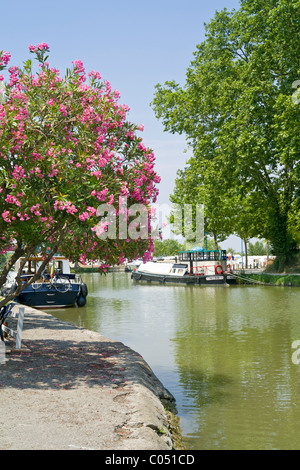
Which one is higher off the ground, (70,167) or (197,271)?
(70,167)

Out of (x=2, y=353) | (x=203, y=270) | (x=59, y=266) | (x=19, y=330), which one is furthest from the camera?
(x=203, y=270)

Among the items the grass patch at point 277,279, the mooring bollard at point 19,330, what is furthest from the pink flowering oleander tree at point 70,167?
the grass patch at point 277,279

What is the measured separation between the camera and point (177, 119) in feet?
152

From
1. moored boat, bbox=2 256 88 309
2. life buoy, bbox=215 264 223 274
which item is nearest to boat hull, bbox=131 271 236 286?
life buoy, bbox=215 264 223 274

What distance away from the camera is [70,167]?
32.9 ft

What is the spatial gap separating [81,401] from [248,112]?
3176cm

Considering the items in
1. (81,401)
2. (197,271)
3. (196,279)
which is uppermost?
(197,271)

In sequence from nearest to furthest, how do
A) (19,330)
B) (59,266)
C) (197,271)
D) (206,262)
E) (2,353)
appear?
(2,353), (19,330), (59,266), (197,271), (206,262)

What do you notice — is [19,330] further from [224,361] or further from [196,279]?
[196,279]

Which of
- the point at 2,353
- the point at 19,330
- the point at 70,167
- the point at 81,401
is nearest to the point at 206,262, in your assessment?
the point at 19,330

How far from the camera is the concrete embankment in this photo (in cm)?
663

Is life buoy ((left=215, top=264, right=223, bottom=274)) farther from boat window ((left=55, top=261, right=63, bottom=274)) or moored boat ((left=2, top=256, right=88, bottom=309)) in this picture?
moored boat ((left=2, top=256, right=88, bottom=309))

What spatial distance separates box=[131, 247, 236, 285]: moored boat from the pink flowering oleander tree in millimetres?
36883

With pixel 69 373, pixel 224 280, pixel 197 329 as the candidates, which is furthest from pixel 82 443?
pixel 224 280
